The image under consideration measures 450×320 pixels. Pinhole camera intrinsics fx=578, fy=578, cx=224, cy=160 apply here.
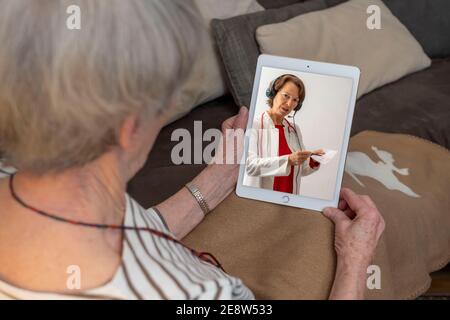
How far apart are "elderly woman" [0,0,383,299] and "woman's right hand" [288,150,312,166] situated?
300 mm

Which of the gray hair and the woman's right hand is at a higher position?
the gray hair

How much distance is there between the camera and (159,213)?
101cm

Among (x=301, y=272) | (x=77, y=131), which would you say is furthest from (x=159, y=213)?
(x=77, y=131)

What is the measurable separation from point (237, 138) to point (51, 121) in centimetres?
52

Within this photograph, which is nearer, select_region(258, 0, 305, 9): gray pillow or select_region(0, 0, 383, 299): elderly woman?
select_region(0, 0, 383, 299): elderly woman

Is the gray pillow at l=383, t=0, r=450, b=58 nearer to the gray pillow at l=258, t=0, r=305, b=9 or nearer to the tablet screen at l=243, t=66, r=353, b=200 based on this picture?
the gray pillow at l=258, t=0, r=305, b=9

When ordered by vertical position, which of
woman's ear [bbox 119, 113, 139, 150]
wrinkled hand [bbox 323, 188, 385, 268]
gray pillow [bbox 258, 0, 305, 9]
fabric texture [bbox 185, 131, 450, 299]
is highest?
woman's ear [bbox 119, 113, 139, 150]

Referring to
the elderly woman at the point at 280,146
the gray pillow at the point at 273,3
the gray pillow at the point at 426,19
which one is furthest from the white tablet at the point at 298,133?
the gray pillow at the point at 426,19

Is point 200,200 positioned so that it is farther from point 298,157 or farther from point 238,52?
point 238,52

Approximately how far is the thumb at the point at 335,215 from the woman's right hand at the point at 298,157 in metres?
0.10

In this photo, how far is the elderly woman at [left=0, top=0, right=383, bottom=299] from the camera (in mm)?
603

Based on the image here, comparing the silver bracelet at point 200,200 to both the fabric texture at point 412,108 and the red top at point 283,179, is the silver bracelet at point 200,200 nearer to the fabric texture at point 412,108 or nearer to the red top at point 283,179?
the red top at point 283,179

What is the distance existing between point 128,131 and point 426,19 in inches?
62.4

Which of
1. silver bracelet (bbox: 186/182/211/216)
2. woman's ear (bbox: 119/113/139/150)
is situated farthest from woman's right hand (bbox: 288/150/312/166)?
woman's ear (bbox: 119/113/139/150)
